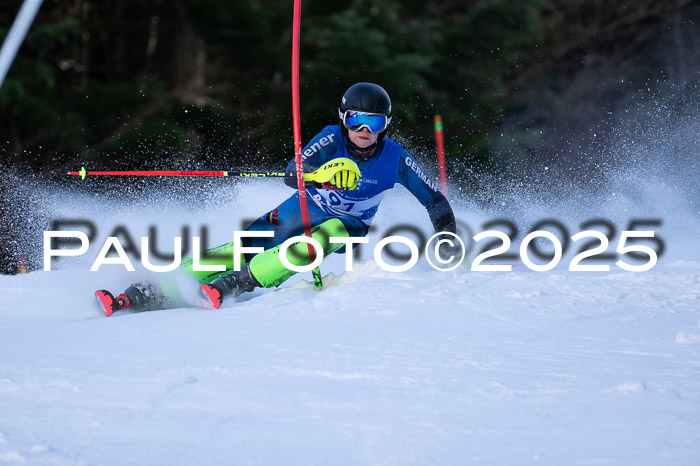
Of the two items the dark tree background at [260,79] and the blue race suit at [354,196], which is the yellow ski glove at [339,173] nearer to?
the blue race suit at [354,196]

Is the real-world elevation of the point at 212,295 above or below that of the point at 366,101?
below

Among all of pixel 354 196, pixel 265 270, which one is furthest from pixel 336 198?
pixel 265 270

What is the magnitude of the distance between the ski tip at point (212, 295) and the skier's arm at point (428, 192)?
54.6 inches

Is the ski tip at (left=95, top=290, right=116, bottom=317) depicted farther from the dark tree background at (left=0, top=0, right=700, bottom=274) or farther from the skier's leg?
the dark tree background at (left=0, top=0, right=700, bottom=274)

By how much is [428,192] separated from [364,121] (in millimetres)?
638

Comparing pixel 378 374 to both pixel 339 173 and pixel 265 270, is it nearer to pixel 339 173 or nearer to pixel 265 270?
pixel 265 270

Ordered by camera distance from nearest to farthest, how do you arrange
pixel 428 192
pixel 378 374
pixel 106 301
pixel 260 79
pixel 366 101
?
1. pixel 378 374
2. pixel 106 301
3. pixel 366 101
4. pixel 428 192
5. pixel 260 79

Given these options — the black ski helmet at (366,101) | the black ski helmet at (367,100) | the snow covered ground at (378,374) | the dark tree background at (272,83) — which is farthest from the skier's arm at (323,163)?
the dark tree background at (272,83)

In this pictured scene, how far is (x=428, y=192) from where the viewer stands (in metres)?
4.91

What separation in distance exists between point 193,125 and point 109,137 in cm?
133

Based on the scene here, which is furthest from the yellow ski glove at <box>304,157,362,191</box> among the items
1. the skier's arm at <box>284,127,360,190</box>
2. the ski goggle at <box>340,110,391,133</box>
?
the ski goggle at <box>340,110,391,133</box>

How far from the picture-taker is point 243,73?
15.2 metres

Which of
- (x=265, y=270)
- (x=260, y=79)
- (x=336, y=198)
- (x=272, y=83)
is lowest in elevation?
(x=265, y=270)

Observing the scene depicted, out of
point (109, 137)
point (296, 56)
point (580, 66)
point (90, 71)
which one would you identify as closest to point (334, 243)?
point (296, 56)
